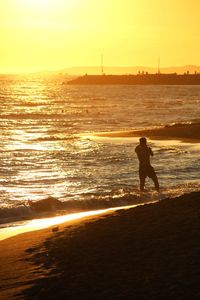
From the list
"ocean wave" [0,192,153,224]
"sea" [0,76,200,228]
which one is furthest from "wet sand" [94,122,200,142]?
"ocean wave" [0,192,153,224]

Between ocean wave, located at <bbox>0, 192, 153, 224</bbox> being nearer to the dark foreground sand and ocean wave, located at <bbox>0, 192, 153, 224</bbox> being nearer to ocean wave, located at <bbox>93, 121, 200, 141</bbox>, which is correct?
the dark foreground sand

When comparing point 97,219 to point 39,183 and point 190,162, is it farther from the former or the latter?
point 190,162

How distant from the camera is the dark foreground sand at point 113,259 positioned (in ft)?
26.2

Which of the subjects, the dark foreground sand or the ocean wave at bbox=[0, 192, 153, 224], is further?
the ocean wave at bbox=[0, 192, 153, 224]

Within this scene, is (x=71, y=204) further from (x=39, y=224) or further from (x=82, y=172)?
(x=82, y=172)

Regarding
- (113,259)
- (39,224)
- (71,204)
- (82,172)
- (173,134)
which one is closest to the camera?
(113,259)

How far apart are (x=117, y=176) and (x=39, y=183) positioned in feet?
10.7

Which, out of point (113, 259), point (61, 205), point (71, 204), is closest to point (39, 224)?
point (61, 205)

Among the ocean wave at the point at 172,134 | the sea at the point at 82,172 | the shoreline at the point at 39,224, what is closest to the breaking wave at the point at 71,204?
the sea at the point at 82,172

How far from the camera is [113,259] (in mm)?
9383

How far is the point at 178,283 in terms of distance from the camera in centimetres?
779

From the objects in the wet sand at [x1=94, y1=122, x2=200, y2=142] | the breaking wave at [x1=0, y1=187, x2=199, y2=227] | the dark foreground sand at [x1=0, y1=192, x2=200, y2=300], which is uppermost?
the dark foreground sand at [x1=0, y1=192, x2=200, y2=300]

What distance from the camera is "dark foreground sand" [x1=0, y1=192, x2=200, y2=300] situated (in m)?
8.00

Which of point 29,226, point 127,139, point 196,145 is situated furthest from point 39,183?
point 127,139
